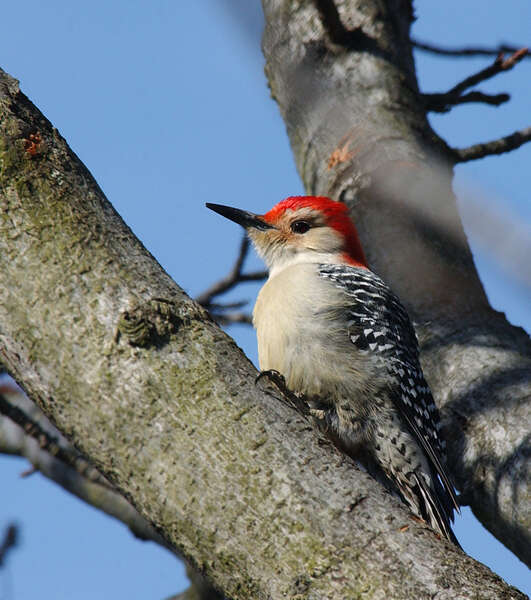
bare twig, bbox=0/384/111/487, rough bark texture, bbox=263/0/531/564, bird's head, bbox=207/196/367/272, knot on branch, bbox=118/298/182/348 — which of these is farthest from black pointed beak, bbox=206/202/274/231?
knot on branch, bbox=118/298/182/348

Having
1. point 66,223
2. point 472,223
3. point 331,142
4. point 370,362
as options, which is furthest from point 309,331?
point 472,223

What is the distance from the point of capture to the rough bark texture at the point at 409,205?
446cm

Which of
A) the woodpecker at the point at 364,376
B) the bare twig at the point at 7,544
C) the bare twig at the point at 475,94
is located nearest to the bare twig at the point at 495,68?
the bare twig at the point at 475,94

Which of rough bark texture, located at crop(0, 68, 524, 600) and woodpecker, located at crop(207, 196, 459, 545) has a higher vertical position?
woodpecker, located at crop(207, 196, 459, 545)

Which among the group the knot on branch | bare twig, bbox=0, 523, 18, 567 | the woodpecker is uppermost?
the woodpecker

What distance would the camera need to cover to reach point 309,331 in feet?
17.0

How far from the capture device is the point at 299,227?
675 cm

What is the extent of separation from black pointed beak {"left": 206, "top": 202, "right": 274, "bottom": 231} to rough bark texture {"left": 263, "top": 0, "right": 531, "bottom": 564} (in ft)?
1.75

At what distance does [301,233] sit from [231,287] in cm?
83

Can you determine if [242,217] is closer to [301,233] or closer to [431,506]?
[301,233]

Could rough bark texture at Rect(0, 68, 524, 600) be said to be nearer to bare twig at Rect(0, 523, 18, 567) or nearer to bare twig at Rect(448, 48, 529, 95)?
bare twig at Rect(0, 523, 18, 567)

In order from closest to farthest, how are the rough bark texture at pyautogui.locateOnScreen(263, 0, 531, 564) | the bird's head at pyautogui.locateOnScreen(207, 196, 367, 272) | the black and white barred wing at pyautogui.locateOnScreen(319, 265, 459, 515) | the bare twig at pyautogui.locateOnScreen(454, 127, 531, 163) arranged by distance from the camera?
the rough bark texture at pyautogui.locateOnScreen(263, 0, 531, 564) → the black and white barred wing at pyautogui.locateOnScreen(319, 265, 459, 515) → the bare twig at pyautogui.locateOnScreen(454, 127, 531, 163) → the bird's head at pyautogui.locateOnScreen(207, 196, 367, 272)

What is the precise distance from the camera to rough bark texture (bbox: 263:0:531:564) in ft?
14.6

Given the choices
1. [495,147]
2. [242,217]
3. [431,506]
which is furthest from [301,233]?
[431,506]
